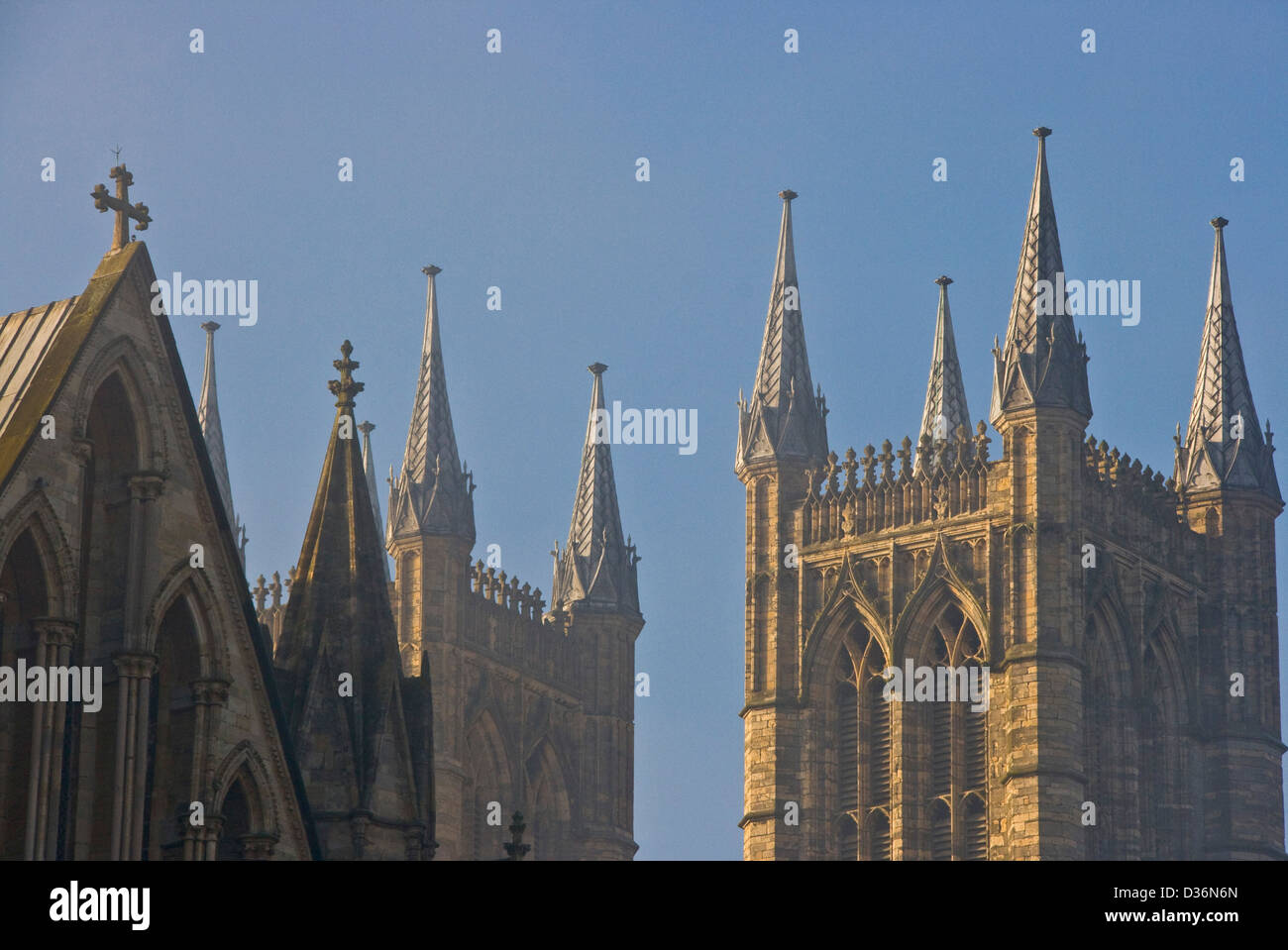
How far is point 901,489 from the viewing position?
88.2 metres

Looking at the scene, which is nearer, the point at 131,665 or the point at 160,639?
the point at 131,665

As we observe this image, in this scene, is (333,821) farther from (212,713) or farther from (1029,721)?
(1029,721)

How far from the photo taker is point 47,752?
121 ft

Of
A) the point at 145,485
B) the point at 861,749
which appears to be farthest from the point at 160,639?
the point at 861,749

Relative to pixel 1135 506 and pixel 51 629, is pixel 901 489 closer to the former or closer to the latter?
pixel 1135 506

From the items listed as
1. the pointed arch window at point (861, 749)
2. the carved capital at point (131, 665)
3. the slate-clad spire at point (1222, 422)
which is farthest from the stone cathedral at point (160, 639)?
the slate-clad spire at point (1222, 422)

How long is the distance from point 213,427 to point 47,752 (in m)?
55.6

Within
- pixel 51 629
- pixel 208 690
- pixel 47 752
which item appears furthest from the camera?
pixel 208 690

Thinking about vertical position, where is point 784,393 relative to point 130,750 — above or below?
above

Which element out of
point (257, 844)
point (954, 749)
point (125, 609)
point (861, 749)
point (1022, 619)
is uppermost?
point (1022, 619)

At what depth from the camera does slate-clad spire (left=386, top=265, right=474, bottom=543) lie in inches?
3580

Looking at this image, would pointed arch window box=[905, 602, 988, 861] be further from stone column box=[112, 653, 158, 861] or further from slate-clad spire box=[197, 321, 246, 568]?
stone column box=[112, 653, 158, 861]

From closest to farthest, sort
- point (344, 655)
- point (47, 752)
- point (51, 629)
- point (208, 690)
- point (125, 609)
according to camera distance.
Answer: point (47, 752)
point (51, 629)
point (125, 609)
point (208, 690)
point (344, 655)
